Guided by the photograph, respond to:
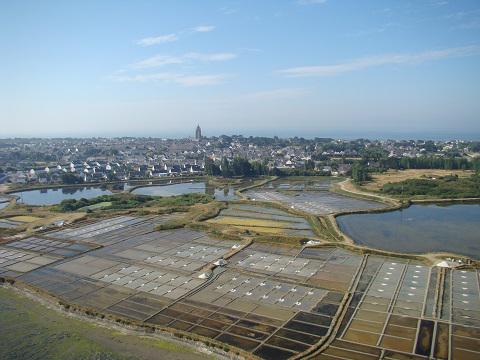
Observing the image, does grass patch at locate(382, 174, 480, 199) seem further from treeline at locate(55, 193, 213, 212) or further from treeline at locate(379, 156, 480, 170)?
treeline at locate(55, 193, 213, 212)

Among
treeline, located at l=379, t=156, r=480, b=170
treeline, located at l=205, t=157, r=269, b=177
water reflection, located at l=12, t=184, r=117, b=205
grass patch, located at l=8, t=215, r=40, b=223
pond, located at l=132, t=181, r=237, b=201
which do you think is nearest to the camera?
grass patch, located at l=8, t=215, r=40, b=223

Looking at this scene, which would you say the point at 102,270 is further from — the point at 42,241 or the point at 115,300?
the point at 42,241

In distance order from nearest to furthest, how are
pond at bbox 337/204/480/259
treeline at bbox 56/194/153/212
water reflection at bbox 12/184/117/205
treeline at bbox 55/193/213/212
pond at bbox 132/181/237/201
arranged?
pond at bbox 337/204/480/259 → treeline at bbox 56/194/153/212 → treeline at bbox 55/193/213/212 → water reflection at bbox 12/184/117/205 → pond at bbox 132/181/237/201

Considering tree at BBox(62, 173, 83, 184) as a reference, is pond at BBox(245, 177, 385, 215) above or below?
below

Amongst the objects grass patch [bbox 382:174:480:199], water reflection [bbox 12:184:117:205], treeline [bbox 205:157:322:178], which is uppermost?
treeline [bbox 205:157:322:178]

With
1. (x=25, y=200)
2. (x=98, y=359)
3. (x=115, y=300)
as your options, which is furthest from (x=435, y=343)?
(x=25, y=200)

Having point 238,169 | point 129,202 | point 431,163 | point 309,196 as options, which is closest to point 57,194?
point 129,202

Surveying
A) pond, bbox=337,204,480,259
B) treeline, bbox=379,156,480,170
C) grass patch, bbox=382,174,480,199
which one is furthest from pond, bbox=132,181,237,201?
treeline, bbox=379,156,480,170

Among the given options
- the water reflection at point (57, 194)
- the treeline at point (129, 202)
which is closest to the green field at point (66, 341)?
the treeline at point (129, 202)
